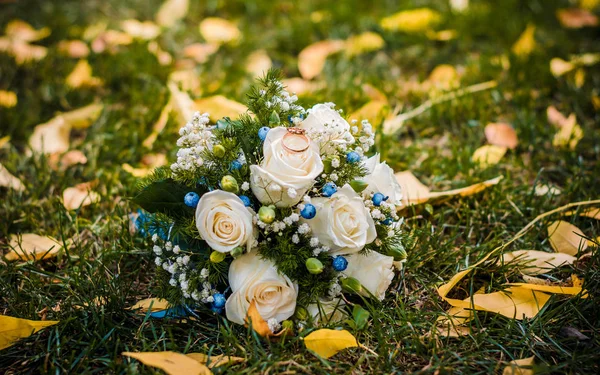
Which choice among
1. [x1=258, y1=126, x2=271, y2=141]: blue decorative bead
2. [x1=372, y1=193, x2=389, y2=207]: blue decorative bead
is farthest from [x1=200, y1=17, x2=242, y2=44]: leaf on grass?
[x1=372, y1=193, x2=389, y2=207]: blue decorative bead

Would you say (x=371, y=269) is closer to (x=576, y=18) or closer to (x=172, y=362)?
(x=172, y=362)

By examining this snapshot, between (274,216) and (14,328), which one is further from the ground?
(274,216)

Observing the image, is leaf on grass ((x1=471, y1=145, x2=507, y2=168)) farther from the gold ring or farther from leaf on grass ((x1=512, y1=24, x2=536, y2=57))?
the gold ring

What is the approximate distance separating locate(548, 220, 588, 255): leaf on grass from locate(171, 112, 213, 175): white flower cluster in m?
1.05

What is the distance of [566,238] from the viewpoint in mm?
1595

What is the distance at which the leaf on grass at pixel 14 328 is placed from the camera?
1.24m

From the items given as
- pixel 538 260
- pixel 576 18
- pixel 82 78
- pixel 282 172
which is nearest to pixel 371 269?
pixel 282 172

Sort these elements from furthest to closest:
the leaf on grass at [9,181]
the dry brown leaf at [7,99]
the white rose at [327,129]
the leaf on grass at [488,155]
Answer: the dry brown leaf at [7,99], the leaf on grass at [488,155], the leaf on grass at [9,181], the white rose at [327,129]

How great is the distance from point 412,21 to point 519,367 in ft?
6.92

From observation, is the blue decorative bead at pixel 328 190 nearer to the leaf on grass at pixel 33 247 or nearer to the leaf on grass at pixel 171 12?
the leaf on grass at pixel 33 247

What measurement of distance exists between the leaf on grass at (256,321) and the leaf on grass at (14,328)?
19.1 inches

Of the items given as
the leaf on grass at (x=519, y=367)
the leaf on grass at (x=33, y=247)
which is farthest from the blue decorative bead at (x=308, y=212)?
the leaf on grass at (x=33, y=247)

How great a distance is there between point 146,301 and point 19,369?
1.04 ft

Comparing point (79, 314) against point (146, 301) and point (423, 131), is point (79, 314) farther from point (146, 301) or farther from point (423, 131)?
point (423, 131)
